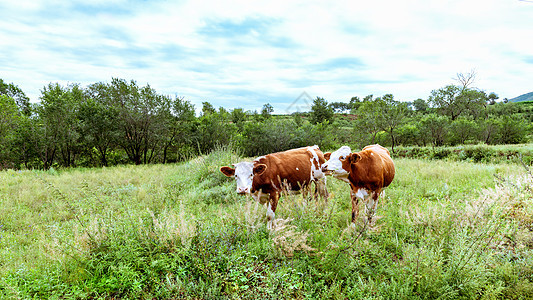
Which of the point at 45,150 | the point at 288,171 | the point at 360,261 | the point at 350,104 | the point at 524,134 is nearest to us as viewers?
the point at 360,261

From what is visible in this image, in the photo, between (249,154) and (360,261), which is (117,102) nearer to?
(249,154)

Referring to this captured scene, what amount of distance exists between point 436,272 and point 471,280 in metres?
0.40

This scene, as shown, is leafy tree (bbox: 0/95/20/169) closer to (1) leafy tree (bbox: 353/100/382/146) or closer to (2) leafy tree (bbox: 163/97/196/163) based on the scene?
(2) leafy tree (bbox: 163/97/196/163)

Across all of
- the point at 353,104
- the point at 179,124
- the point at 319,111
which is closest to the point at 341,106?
the point at 353,104

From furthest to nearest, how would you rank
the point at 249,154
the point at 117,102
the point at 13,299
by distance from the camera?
1. the point at 249,154
2. the point at 117,102
3. the point at 13,299

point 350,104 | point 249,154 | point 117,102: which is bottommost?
point 249,154

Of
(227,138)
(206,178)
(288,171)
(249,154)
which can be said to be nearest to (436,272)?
(288,171)

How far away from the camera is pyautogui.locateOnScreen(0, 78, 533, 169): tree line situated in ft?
68.0

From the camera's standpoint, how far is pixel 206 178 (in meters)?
10.4

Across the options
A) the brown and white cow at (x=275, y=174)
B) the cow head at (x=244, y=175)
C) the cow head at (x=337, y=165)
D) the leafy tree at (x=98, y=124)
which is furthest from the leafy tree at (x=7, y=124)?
the cow head at (x=337, y=165)

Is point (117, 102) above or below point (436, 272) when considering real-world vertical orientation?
above

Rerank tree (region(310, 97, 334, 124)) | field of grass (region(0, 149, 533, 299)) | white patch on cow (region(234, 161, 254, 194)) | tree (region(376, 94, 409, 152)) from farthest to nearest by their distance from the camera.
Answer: tree (region(310, 97, 334, 124)) → tree (region(376, 94, 409, 152)) → white patch on cow (region(234, 161, 254, 194)) → field of grass (region(0, 149, 533, 299))

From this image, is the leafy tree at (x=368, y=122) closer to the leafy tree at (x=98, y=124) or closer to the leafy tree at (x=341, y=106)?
the leafy tree at (x=98, y=124)

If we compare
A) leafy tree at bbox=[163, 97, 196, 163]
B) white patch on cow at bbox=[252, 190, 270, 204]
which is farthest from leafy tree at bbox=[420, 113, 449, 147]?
white patch on cow at bbox=[252, 190, 270, 204]
